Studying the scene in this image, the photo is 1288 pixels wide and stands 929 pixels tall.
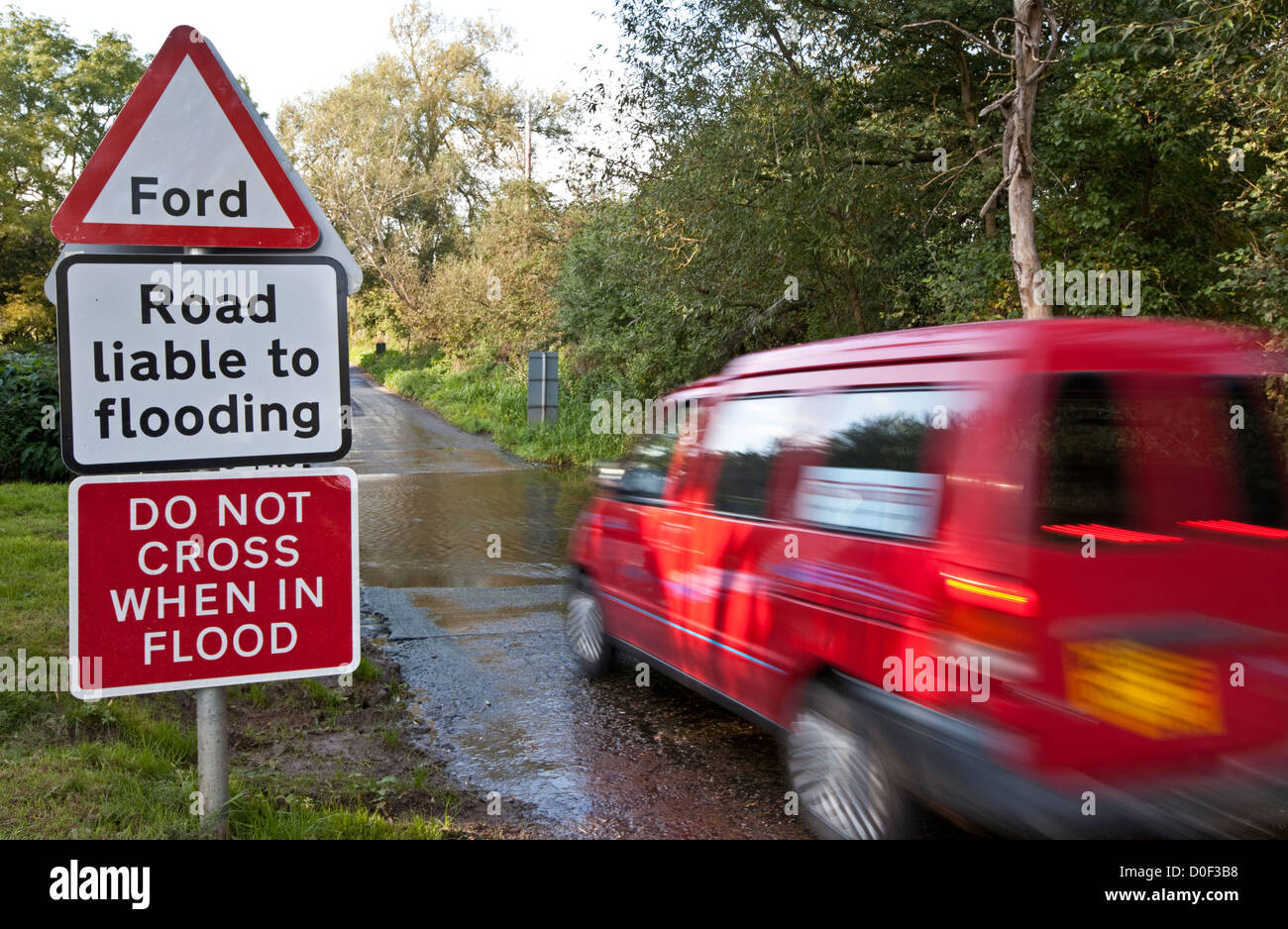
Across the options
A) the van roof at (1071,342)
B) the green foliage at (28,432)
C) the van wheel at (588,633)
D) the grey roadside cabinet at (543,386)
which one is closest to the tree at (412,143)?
the grey roadside cabinet at (543,386)

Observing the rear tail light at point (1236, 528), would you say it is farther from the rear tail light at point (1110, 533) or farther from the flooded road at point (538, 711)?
the flooded road at point (538, 711)

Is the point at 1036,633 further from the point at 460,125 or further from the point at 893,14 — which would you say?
the point at 460,125

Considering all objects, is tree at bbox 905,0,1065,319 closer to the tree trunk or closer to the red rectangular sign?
the tree trunk

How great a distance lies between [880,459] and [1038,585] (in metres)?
0.90

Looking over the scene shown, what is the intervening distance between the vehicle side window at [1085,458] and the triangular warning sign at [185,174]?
2.41 m

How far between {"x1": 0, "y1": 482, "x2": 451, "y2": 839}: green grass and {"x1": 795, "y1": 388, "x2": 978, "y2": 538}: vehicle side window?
206 cm

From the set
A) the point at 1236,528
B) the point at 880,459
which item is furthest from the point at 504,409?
the point at 1236,528

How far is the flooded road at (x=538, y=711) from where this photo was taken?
4352mm

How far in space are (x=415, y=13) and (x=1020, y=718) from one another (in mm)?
48309

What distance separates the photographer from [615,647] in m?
6.22

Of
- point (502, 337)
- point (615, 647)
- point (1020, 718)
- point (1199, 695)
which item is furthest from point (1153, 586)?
point (502, 337)
